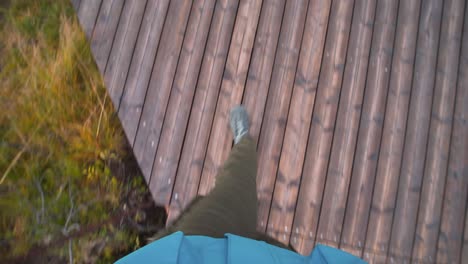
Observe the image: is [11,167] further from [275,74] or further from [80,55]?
[275,74]

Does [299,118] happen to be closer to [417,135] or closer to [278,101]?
[278,101]

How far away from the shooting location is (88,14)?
206cm

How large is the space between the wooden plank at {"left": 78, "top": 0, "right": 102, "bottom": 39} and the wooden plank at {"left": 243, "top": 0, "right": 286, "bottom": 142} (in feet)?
2.76

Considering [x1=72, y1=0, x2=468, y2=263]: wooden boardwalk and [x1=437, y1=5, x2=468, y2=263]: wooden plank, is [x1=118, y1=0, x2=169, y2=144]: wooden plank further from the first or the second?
[x1=437, y1=5, x2=468, y2=263]: wooden plank

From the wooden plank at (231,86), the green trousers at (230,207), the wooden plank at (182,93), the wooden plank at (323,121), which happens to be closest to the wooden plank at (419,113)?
the wooden plank at (323,121)

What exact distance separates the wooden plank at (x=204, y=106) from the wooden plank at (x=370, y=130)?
744 mm

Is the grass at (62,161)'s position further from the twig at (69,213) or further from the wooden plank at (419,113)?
the wooden plank at (419,113)

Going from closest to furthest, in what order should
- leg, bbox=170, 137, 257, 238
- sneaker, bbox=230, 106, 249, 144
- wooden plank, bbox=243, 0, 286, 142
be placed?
leg, bbox=170, 137, 257, 238
sneaker, bbox=230, 106, 249, 144
wooden plank, bbox=243, 0, 286, 142

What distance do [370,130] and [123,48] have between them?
1.32 meters

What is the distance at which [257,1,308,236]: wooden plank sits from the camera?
193cm

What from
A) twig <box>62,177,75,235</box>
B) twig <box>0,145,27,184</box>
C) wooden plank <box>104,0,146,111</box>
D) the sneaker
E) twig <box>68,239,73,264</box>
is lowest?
twig <box>68,239,73,264</box>

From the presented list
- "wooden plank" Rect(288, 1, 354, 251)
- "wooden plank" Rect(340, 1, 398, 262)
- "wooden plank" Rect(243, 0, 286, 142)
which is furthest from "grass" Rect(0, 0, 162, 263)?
"wooden plank" Rect(340, 1, 398, 262)

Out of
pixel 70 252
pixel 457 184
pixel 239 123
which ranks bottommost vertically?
pixel 70 252

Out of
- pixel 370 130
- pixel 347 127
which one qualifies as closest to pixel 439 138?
pixel 370 130
